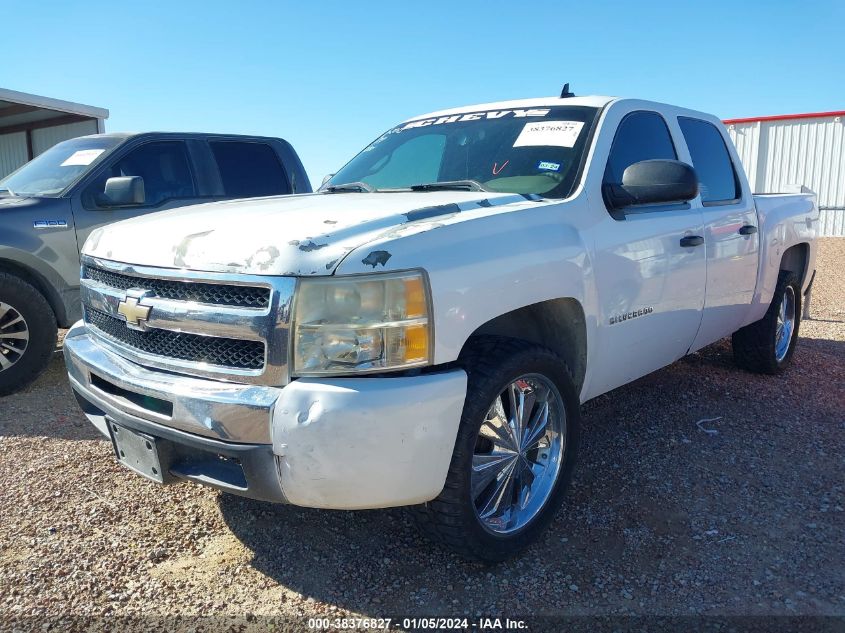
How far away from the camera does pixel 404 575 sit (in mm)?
2592

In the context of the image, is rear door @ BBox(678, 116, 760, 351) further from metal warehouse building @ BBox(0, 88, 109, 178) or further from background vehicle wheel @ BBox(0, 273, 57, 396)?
metal warehouse building @ BBox(0, 88, 109, 178)

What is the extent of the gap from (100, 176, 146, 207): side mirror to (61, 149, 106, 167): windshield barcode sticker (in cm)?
68

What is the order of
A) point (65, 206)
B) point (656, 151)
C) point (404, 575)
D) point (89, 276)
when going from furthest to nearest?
point (65, 206) < point (656, 151) < point (89, 276) < point (404, 575)

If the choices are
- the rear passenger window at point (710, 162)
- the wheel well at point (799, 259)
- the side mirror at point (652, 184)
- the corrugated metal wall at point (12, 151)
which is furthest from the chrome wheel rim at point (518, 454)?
the corrugated metal wall at point (12, 151)

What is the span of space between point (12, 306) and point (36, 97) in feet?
41.9

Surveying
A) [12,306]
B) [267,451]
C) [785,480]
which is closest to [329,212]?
[267,451]

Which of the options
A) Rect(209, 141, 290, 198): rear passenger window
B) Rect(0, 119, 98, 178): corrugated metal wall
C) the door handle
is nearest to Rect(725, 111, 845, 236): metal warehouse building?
Rect(209, 141, 290, 198): rear passenger window

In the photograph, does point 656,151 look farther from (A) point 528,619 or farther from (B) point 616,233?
(A) point 528,619

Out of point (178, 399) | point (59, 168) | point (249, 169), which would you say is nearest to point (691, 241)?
point (178, 399)

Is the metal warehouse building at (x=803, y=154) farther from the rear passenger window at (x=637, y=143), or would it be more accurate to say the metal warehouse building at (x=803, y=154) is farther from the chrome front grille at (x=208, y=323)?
the chrome front grille at (x=208, y=323)

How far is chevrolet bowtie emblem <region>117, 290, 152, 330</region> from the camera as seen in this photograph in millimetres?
2438

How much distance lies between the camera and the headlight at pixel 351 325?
2.10 meters

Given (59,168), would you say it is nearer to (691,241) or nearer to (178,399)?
(178,399)

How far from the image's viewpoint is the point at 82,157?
5.43 m
